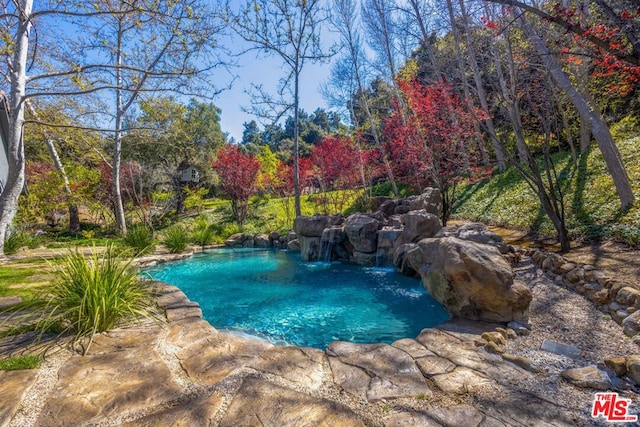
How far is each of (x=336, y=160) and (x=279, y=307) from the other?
327 inches

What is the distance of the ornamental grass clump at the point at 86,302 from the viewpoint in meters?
2.17

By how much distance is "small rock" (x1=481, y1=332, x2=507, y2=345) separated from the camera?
227 centimetres

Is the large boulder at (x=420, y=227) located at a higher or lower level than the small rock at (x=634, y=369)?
higher

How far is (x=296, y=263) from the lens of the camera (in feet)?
23.3

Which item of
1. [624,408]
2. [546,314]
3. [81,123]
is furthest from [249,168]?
[624,408]

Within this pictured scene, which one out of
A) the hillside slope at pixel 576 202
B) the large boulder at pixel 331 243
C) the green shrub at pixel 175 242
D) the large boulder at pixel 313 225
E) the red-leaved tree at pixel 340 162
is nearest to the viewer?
the hillside slope at pixel 576 202

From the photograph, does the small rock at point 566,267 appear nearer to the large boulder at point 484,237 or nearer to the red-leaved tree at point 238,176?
the large boulder at point 484,237

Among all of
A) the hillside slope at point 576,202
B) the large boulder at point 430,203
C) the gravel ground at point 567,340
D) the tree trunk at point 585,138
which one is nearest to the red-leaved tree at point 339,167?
the large boulder at point 430,203

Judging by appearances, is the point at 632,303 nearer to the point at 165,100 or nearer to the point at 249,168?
the point at 165,100

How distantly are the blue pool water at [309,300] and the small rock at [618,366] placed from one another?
151 centimetres

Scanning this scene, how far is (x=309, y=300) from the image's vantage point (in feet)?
14.1

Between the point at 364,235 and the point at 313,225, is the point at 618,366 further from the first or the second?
the point at 313,225

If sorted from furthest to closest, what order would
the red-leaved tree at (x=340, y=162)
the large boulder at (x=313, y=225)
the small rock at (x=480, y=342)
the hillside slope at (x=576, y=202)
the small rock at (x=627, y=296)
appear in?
1. the red-leaved tree at (x=340, y=162)
2. the large boulder at (x=313, y=225)
3. the hillside slope at (x=576, y=202)
4. the small rock at (x=627, y=296)
5. the small rock at (x=480, y=342)

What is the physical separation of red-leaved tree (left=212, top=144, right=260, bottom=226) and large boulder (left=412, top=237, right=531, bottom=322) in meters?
10.4
